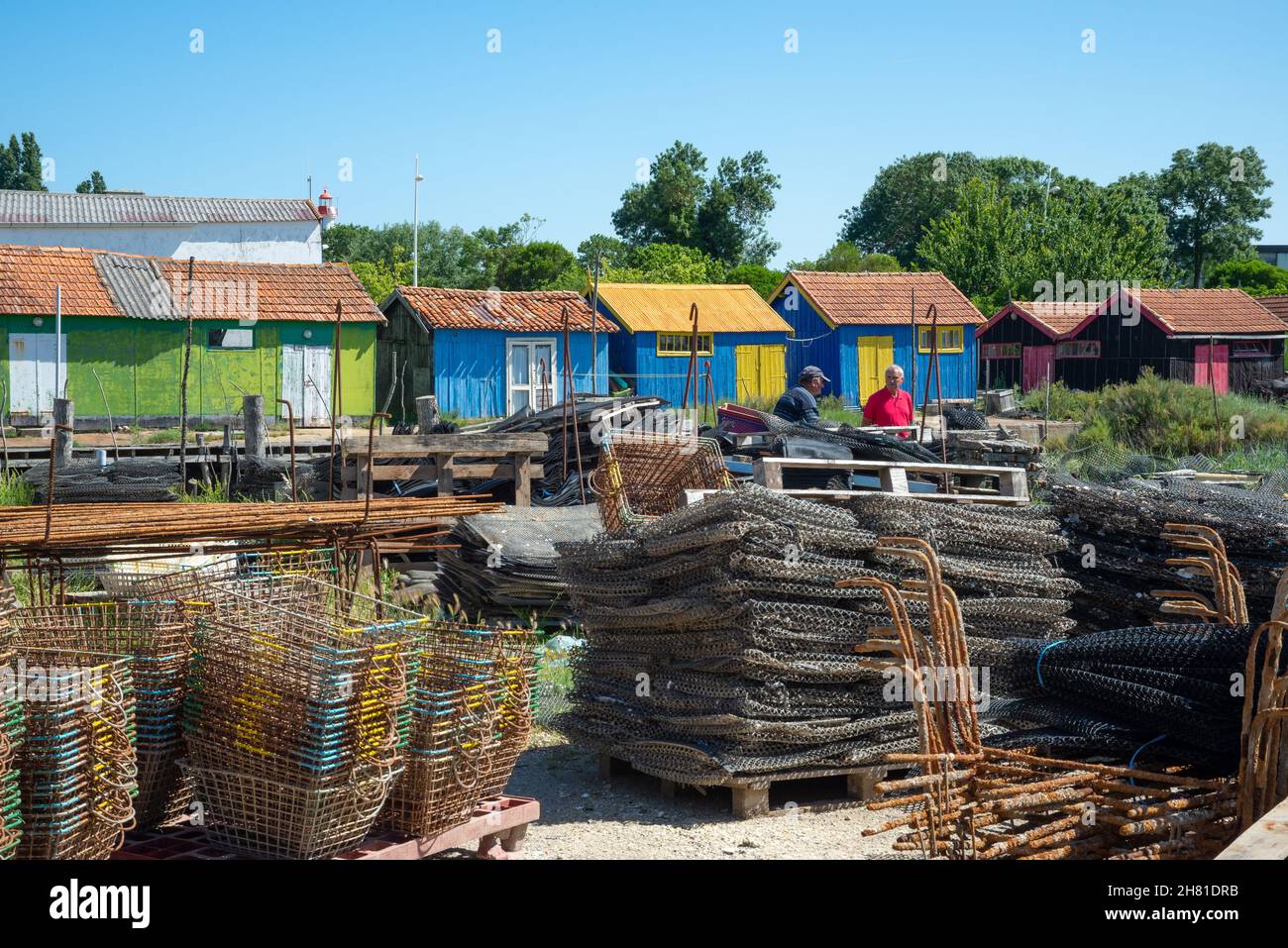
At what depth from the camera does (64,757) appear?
4395 millimetres

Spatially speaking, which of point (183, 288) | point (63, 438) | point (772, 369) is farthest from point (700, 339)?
point (63, 438)

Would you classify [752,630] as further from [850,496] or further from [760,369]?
[760,369]

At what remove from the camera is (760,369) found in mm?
38312

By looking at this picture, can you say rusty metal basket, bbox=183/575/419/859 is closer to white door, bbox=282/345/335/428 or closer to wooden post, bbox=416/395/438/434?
wooden post, bbox=416/395/438/434

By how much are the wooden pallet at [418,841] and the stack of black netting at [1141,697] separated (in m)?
2.08

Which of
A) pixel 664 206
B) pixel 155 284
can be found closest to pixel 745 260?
pixel 664 206

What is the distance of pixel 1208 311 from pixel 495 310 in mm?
21897

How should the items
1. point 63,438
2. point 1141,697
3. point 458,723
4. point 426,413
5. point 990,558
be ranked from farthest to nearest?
point 426,413, point 63,438, point 990,558, point 1141,697, point 458,723

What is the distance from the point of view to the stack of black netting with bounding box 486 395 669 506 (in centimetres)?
1377

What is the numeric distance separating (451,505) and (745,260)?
56.1 meters

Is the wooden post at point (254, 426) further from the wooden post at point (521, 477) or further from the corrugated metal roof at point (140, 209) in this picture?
the corrugated metal roof at point (140, 209)

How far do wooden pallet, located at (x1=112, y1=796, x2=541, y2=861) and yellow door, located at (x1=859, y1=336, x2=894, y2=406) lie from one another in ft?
111
